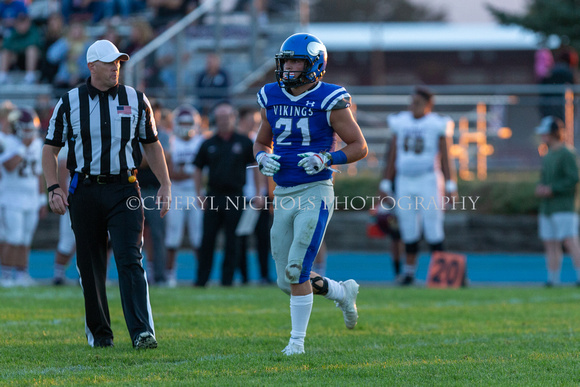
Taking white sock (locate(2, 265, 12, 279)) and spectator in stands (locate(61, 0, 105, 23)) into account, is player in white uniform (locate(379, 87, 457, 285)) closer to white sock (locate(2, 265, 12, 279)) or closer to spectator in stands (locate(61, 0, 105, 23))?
white sock (locate(2, 265, 12, 279))

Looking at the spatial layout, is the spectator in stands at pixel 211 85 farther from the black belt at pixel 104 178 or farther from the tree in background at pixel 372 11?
the tree in background at pixel 372 11

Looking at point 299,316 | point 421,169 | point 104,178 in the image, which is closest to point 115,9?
point 421,169

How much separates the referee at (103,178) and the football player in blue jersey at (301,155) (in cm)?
90

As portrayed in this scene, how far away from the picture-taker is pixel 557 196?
11086mm

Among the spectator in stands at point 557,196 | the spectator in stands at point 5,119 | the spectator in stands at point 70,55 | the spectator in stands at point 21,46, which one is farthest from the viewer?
the spectator in stands at point 21,46

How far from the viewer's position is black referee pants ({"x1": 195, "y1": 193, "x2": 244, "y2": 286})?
10.7 m

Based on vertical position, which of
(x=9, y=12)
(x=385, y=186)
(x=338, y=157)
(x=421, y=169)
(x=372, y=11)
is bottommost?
(x=385, y=186)

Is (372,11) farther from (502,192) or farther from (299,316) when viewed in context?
(299,316)

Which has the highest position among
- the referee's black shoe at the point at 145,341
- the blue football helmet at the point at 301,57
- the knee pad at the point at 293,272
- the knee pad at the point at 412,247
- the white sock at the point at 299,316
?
the blue football helmet at the point at 301,57

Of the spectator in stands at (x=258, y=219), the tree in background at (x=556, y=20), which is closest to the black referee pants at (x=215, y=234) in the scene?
the spectator in stands at (x=258, y=219)

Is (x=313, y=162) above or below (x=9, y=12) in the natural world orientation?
below

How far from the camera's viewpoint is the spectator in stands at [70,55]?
1666 centimetres

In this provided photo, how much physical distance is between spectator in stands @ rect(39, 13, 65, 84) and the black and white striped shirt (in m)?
12.4

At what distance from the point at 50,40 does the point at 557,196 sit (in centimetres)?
1163
